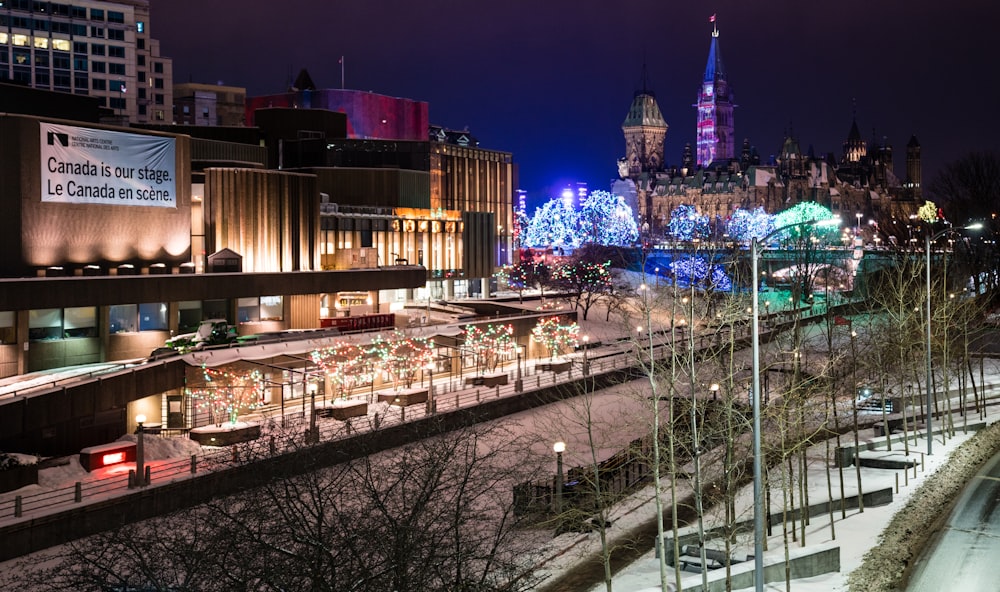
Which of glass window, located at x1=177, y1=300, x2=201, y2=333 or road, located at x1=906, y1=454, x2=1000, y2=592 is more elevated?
glass window, located at x1=177, y1=300, x2=201, y2=333

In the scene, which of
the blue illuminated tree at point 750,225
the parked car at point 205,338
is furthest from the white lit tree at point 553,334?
the blue illuminated tree at point 750,225

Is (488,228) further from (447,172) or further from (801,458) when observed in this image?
(801,458)

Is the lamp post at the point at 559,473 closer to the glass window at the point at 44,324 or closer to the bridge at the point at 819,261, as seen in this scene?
the glass window at the point at 44,324

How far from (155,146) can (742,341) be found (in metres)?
35.2

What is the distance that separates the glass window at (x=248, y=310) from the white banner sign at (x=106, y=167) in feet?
23.1

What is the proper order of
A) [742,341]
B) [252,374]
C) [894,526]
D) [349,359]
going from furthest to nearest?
[742,341]
[349,359]
[252,374]
[894,526]

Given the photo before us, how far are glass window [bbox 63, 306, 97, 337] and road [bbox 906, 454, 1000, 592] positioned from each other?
3905 cm

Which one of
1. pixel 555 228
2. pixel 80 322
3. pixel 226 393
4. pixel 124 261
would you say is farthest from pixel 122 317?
pixel 555 228

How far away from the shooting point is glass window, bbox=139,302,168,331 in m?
53.2

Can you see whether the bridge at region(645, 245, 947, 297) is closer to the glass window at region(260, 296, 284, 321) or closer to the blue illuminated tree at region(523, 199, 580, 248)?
the blue illuminated tree at region(523, 199, 580, 248)

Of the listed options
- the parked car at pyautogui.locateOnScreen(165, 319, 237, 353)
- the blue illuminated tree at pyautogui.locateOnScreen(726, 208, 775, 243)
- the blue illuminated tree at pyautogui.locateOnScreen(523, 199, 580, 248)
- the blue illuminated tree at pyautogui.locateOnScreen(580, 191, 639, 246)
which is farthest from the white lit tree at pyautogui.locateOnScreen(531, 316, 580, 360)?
the blue illuminated tree at pyautogui.locateOnScreen(726, 208, 775, 243)

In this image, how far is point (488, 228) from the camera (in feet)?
317

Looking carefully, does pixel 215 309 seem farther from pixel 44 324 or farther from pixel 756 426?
pixel 756 426

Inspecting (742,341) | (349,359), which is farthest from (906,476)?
(349,359)
